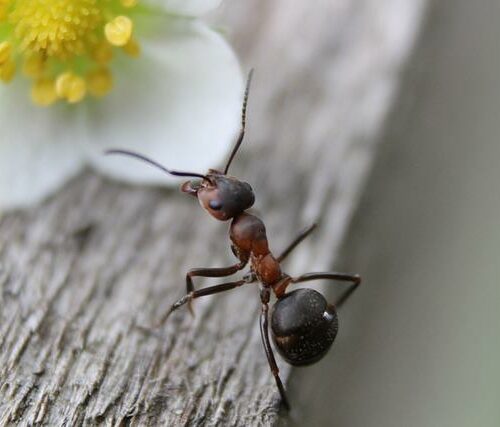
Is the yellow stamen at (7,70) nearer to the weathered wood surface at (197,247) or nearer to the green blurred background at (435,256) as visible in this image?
the weathered wood surface at (197,247)

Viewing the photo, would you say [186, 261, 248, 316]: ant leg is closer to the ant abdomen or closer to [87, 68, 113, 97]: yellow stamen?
the ant abdomen

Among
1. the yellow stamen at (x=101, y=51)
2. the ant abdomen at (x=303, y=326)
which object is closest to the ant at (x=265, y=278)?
the ant abdomen at (x=303, y=326)

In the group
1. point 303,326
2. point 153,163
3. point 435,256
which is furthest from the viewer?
point 435,256

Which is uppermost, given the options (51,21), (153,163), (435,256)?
(51,21)

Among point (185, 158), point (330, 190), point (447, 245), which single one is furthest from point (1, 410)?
point (447, 245)

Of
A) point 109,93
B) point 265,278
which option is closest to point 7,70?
point 109,93

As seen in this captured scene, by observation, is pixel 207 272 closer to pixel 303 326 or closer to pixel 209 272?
pixel 209 272

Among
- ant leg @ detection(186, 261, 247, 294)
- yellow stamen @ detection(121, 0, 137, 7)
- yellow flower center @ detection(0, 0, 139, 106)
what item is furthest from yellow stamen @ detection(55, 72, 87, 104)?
ant leg @ detection(186, 261, 247, 294)
